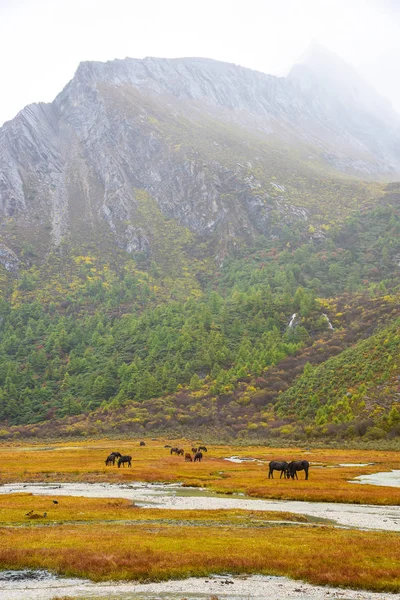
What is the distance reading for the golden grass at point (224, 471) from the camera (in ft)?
156

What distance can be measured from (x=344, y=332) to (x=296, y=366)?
21880 millimetres

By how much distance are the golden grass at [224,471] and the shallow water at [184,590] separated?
2569 cm

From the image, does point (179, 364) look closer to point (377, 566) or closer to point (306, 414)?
point (306, 414)

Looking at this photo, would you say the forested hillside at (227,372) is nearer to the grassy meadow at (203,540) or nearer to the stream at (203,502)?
the grassy meadow at (203,540)

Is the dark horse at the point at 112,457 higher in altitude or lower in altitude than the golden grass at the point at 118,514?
lower

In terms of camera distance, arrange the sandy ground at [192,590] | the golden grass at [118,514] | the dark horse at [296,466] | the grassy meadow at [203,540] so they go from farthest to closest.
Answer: the dark horse at [296,466] < the golden grass at [118,514] < the grassy meadow at [203,540] < the sandy ground at [192,590]

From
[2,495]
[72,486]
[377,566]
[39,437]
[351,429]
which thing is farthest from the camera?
[39,437]

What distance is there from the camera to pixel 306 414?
12450 cm

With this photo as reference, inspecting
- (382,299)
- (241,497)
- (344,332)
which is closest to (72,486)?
(241,497)

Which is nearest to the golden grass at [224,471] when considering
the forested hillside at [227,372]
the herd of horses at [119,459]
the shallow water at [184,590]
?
the herd of horses at [119,459]

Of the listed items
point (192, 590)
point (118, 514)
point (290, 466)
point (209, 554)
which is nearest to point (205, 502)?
point (118, 514)

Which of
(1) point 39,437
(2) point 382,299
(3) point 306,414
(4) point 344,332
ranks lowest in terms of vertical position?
(1) point 39,437

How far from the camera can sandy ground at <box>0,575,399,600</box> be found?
19.1m

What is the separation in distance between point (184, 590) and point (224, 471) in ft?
161
